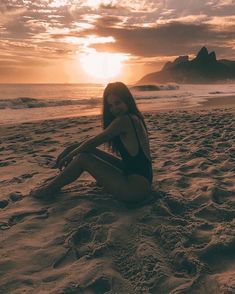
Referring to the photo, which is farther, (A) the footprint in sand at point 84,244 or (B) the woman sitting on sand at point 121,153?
(B) the woman sitting on sand at point 121,153

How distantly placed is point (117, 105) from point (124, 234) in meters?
1.60

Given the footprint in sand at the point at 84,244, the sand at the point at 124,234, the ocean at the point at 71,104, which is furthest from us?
the ocean at the point at 71,104

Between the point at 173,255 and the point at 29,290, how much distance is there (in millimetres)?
1375

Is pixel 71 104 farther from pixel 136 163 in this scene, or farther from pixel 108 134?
pixel 136 163

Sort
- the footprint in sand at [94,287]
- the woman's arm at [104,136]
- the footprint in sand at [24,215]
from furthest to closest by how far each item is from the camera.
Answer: the woman's arm at [104,136] < the footprint in sand at [24,215] < the footprint in sand at [94,287]

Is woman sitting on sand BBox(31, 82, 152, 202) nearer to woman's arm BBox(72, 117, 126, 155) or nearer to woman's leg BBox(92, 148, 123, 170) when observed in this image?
woman's arm BBox(72, 117, 126, 155)

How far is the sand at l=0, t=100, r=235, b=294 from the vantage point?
3.07 m

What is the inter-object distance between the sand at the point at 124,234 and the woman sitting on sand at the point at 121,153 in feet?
0.89

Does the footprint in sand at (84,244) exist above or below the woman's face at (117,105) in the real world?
below

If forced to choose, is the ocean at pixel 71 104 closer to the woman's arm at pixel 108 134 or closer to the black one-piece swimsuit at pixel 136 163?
the woman's arm at pixel 108 134

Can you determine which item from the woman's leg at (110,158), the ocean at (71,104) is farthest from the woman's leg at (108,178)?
the ocean at (71,104)

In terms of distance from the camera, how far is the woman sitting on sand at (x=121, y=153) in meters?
4.48

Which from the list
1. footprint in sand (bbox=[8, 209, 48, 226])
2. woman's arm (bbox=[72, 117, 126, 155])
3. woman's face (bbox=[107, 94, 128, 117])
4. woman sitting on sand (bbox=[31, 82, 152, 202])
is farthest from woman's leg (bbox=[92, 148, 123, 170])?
footprint in sand (bbox=[8, 209, 48, 226])

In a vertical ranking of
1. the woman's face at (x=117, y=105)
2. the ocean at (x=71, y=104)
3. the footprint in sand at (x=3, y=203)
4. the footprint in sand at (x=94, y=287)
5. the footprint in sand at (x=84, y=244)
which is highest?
the woman's face at (x=117, y=105)
